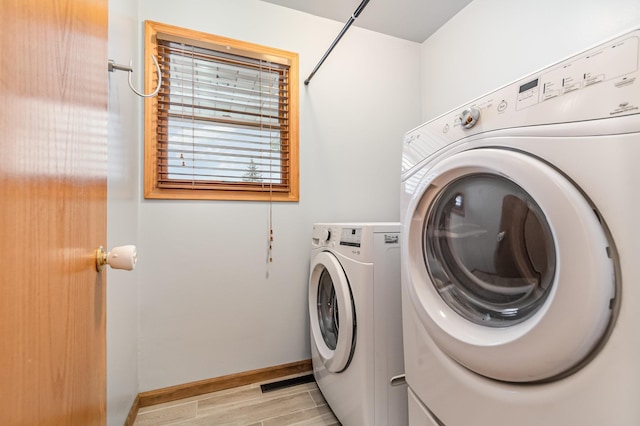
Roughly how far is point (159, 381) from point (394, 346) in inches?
49.0

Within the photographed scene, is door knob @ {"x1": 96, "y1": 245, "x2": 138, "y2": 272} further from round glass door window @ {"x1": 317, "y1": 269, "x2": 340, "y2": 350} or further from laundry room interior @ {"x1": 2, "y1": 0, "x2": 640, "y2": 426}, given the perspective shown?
round glass door window @ {"x1": 317, "y1": 269, "x2": 340, "y2": 350}

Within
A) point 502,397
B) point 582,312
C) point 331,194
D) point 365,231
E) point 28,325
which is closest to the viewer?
point 28,325

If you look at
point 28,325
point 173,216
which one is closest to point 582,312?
point 28,325

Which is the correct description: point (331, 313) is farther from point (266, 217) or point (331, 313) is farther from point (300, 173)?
point (300, 173)

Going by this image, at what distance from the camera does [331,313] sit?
4.34 feet

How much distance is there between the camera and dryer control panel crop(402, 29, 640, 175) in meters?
0.43

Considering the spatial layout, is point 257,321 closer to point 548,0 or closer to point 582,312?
point 582,312

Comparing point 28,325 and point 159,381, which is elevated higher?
point 28,325

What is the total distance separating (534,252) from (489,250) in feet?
0.39

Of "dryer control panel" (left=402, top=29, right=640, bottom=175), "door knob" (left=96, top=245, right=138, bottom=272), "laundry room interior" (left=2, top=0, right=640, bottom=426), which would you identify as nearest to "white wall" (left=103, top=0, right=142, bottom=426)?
"laundry room interior" (left=2, top=0, right=640, bottom=426)

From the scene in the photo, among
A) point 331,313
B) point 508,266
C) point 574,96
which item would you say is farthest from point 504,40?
point 331,313

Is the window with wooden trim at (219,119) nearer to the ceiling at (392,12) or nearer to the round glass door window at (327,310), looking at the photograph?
the ceiling at (392,12)

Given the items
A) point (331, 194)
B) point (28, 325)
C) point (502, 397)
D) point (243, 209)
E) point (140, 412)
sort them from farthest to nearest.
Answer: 1. point (331, 194)
2. point (243, 209)
3. point (140, 412)
4. point (502, 397)
5. point (28, 325)

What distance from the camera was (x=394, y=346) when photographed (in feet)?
3.38
